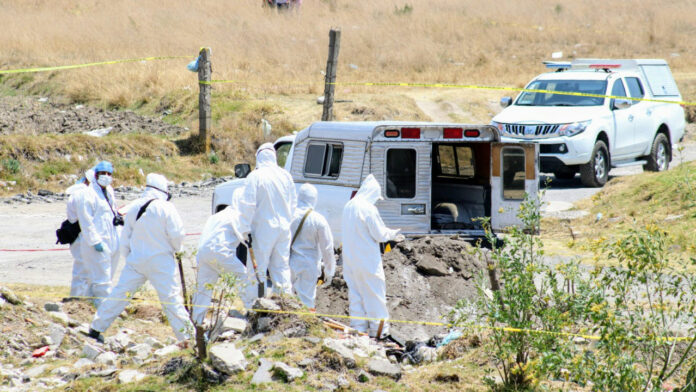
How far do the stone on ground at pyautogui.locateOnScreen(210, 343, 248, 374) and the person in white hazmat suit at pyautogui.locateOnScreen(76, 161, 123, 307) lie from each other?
337 cm

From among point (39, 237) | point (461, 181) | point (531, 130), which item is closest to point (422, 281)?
point (461, 181)

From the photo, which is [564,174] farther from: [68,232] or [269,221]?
[68,232]

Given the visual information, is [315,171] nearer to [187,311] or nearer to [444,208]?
[444,208]

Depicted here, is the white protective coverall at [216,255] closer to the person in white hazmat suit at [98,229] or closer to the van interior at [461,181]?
the person in white hazmat suit at [98,229]

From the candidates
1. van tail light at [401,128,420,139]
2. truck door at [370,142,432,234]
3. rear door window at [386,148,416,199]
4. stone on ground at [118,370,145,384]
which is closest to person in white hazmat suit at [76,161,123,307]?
stone on ground at [118,370,145,384]

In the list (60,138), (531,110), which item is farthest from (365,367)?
(60,138)

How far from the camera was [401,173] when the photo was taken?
1055cm

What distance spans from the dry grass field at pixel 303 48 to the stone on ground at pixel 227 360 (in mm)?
12391

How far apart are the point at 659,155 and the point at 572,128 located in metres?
3.24

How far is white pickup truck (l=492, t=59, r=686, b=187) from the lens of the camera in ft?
50.8

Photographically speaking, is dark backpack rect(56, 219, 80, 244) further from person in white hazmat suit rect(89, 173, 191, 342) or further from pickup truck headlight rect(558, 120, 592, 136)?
pickup truck headlight rect(558, 120, 592, 136)

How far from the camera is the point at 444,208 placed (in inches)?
462

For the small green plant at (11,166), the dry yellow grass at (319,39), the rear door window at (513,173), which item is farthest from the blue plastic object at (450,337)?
the dry yellow grass at (319,39)

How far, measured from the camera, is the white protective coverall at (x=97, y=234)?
9.45 metres
